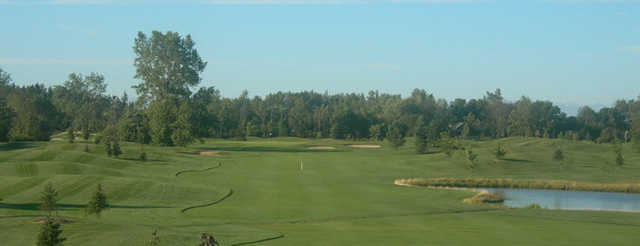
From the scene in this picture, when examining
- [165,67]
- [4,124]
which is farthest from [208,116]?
[4,124]

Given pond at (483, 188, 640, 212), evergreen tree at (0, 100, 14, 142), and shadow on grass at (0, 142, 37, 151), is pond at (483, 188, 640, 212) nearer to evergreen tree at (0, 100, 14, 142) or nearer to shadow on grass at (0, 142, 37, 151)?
shadow on grass at (0, 142, 37, 151)

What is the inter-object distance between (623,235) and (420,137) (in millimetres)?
59038

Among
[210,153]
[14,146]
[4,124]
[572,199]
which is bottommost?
[572,199]

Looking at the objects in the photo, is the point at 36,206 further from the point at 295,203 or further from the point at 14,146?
the point at 14,146

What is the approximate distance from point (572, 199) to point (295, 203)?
2345 cm

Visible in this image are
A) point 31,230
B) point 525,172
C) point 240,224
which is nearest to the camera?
point 31,230

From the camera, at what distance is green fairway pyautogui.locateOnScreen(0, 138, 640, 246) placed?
28188mm

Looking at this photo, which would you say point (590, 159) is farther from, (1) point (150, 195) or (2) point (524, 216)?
(1) point (150, 195)

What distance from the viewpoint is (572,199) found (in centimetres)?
4934

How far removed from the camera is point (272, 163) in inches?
2921

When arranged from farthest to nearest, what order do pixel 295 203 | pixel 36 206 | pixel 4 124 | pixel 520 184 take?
pixel 4 124, pixel 520 184, pixel 295 203, pixel 36 206

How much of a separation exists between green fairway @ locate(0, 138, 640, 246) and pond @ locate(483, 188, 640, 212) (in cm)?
501

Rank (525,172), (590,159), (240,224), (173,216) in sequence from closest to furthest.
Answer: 1. (240,224)
2. (173,216)
3. (525,172)
4. (590,159)

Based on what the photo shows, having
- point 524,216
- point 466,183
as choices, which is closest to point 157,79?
point 466,183
